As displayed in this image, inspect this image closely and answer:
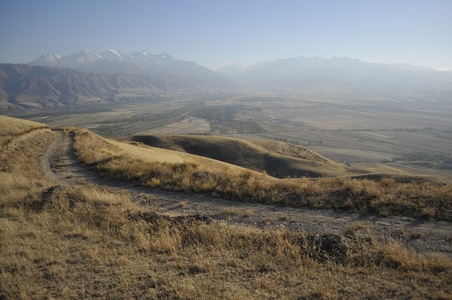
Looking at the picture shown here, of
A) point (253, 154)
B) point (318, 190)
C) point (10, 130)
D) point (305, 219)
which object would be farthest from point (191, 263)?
point (253, 154)

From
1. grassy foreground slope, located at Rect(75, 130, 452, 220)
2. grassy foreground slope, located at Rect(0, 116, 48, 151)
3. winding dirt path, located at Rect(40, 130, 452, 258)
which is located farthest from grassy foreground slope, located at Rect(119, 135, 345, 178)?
winding dirt path, located at Rect(40, 130, 452, 258)

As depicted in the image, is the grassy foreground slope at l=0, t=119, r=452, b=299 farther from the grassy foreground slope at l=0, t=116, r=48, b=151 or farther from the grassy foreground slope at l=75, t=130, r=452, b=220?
the grassy foreground slope at l=0, t=116, r=48, b=151

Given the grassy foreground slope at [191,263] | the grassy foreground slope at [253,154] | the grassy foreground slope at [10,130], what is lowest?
the grassy foreground slope at [253,154]

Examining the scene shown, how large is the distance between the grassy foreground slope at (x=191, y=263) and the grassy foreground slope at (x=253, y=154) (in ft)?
Answer: 138

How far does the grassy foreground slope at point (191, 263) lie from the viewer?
14.5 ft

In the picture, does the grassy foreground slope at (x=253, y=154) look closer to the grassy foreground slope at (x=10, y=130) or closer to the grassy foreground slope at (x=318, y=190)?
the grassy foreground slope at (x=10, y=130)

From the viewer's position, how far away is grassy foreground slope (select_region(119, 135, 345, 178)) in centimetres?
5178

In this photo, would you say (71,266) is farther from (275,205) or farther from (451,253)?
(451,253)

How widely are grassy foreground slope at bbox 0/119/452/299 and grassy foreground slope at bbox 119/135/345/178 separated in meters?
42.0

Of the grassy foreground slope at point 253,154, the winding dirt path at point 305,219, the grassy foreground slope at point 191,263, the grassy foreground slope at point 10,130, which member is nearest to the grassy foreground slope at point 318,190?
the winding dirt path at point 305,219

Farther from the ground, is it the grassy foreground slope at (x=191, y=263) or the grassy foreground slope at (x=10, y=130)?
the grassy foreground slope at (x=10, y=130)

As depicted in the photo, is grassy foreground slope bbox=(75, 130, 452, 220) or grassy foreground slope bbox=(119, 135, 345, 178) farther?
grassy foreground slope bbox=(119, 135, 345, 178)

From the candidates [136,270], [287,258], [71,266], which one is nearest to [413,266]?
[287,258]

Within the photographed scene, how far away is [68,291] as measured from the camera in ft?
15.1
